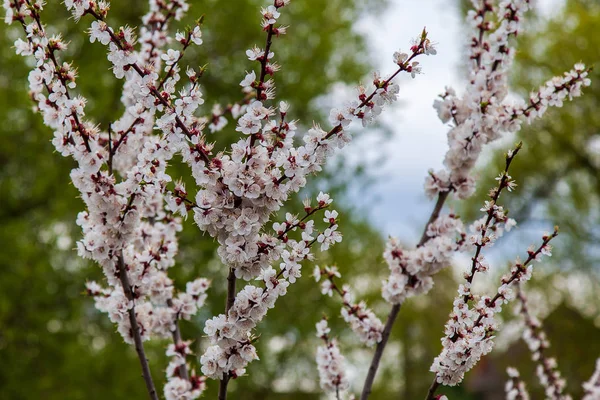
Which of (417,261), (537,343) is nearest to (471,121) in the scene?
(417,261)

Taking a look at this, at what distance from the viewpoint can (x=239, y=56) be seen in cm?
1131

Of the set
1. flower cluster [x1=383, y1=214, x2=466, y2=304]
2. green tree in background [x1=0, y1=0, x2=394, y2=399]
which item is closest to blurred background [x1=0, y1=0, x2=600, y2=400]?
green tree in background [x1=0, y1=0, x2=394, y2=399]

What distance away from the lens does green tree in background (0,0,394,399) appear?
9.16 metres

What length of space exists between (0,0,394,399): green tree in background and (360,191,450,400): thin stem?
5.99m

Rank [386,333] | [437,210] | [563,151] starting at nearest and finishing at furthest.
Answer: [386,333]
[437,210]
[563,151]

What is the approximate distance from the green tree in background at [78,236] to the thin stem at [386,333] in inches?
236

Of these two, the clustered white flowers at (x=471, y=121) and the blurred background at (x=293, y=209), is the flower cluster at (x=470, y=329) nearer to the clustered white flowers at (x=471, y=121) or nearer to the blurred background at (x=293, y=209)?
the clustered white flowers at (x=471, y=121)

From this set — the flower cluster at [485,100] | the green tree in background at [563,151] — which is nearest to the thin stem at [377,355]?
the flower cluster at [485,100]

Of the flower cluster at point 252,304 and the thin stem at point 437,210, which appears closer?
the flower cluster at point 252,304

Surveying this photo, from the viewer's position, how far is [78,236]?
32.7 feet

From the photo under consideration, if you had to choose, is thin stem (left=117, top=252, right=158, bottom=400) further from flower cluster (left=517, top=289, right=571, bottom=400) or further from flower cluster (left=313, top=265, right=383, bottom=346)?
flower cluster (left=517, top=289, right=571, bottom=400)

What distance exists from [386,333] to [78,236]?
780 cm

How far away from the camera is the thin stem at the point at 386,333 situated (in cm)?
310

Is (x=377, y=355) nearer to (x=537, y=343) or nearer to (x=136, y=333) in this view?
(x=136, y=333)
